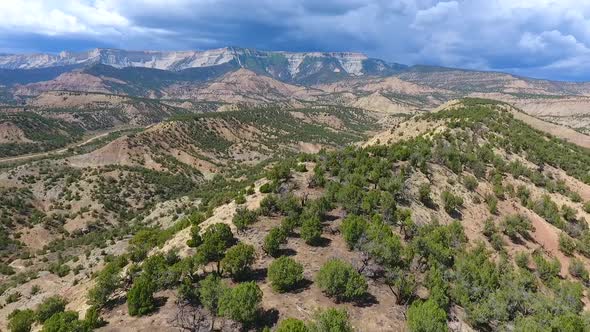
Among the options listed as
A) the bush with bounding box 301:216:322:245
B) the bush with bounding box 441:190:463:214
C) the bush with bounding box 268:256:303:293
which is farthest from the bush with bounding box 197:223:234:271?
the bush with bounding box 441:190:463:214

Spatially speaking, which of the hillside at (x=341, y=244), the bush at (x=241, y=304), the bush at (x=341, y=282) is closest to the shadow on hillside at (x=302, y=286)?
the hillside at (x=341, y=244)

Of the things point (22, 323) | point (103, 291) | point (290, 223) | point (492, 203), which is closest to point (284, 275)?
point (290, 223)

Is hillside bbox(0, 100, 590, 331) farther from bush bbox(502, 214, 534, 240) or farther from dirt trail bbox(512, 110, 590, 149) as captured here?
dirt trail bbox(512, 110, 590, 149)

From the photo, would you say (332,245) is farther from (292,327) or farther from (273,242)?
(292,327)

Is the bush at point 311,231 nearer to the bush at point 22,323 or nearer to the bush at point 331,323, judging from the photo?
the bush at point 331,323

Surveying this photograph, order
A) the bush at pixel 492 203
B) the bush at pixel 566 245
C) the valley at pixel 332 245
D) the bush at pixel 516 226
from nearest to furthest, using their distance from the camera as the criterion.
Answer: the valley at pixel 332 245 → the bush at pixel 566 245 → the bush at pixel 516 226 → the bush at pixel 492 203
